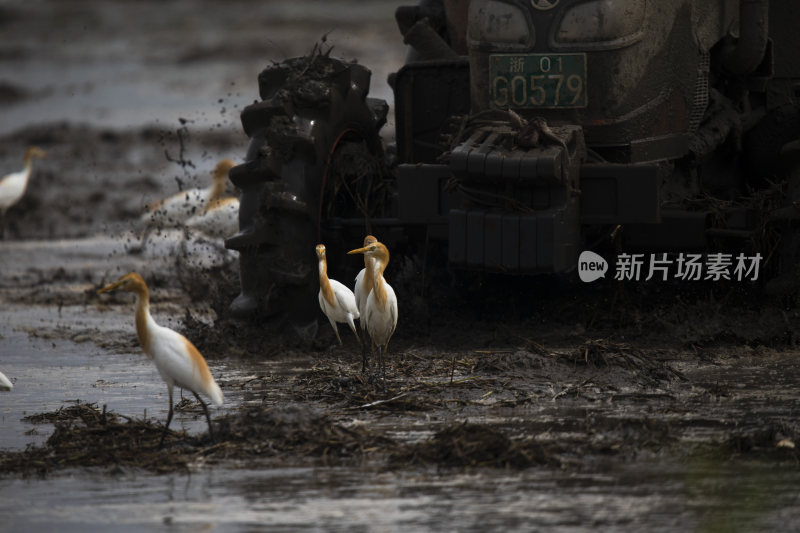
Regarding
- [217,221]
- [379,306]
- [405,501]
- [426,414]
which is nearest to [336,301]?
[379,306]

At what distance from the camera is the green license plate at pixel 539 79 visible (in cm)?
830

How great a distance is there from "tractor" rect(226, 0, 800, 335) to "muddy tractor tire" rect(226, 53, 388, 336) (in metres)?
0.01

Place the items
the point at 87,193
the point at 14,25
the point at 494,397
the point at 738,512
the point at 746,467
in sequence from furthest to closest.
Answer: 1. the point at 14,25
2. the point at 87,193
3. the point at 494,397
4. the point at 746,467
5. the point at 738,512

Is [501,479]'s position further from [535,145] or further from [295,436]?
[535,145]

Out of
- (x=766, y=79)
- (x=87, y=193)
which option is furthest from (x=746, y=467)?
(x=87, y=193)

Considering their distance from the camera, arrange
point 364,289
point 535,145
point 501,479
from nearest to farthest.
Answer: point 501,479, point 535,145, point 364,289

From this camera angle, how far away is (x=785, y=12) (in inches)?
366

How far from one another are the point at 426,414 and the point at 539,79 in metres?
2.09

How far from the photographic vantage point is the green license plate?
8297 mm

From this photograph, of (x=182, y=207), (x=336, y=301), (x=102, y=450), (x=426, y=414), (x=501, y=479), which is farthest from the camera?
(x=182, y=207)

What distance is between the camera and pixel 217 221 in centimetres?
1279

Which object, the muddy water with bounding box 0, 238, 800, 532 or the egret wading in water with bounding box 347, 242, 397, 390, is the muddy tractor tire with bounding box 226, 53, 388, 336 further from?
the egret wading in water with bounding box 347, 242, 397, 390

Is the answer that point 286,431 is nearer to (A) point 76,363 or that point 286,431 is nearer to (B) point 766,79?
(A) point 76,363

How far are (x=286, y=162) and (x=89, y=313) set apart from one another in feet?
8.78
